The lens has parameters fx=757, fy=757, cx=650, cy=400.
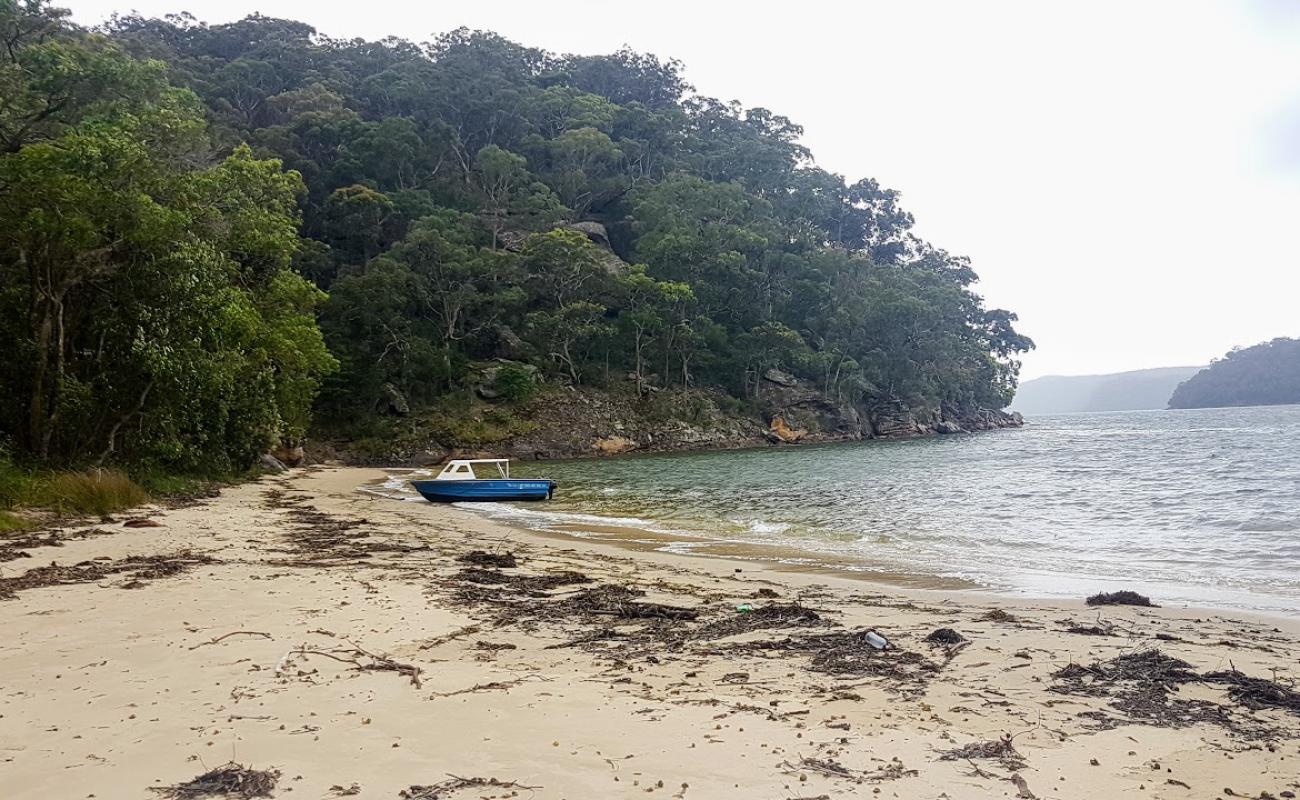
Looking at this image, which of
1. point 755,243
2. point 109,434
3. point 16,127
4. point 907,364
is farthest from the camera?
point 907,364

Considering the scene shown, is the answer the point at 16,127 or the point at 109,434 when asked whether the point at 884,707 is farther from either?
the point at 16,127

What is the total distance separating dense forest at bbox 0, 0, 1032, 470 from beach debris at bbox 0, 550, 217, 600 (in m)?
8.57

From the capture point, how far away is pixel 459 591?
336 inches

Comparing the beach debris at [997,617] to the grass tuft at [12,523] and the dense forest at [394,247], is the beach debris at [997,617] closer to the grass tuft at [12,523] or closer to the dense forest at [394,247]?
the grass tuft at [12,523]

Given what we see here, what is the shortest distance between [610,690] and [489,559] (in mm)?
6474

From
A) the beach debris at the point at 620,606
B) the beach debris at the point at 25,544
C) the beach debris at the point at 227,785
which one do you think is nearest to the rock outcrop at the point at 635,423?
the beach debris at the point at 25,544

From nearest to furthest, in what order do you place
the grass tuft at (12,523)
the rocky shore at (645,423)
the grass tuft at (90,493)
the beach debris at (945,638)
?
the beach debris at (945,638) < the grass tuft at (12,523) < the grass tuft at (90,493) < the rocky shore at (645,423)

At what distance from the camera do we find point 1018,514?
1780cm

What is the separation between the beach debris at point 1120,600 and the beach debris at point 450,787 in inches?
296

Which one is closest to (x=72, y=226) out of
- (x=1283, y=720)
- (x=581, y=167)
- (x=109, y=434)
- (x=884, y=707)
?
(x=109, y=434)

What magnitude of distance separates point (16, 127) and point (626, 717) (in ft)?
81.7

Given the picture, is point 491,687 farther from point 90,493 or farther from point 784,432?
point 784,432

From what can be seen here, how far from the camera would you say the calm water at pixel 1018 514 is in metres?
11.1

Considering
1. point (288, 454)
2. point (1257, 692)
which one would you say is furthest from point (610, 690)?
point (288, 454)
